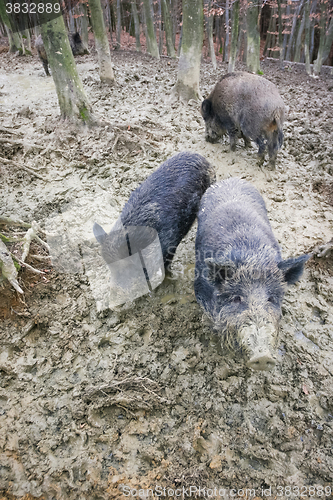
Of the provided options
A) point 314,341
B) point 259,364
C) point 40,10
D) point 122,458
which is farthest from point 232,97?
point 122,458

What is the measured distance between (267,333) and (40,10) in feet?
19.8

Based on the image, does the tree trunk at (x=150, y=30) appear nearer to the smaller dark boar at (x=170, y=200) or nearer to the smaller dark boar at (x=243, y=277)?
the smaller dark boar at (x=170, y=200)

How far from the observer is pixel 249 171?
525 centimetres

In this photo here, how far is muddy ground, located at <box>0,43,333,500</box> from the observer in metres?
1.99

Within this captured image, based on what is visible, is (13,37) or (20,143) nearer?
(20,143)

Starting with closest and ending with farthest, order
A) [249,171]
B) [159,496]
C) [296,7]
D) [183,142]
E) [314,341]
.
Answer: [159,496]
[314,341]
[249,171]
[183,142]
[296,7]

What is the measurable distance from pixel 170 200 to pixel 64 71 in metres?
3.98

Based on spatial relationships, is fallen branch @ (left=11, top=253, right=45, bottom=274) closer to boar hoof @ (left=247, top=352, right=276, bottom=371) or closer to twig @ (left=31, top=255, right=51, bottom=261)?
twig @ (left=31, top=255, right=51, bottom=261)

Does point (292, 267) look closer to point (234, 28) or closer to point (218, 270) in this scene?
point (218, 270)

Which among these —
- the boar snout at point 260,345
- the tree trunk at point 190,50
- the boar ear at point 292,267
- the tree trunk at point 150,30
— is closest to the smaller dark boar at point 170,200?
the boar ear at point 292,267

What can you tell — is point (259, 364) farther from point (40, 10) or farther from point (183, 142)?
point (40, 10)

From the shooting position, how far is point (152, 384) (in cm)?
248

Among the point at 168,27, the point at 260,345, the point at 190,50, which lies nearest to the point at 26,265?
the point at 260,345

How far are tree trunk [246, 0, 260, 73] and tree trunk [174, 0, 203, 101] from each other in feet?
11.6
